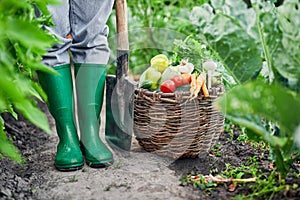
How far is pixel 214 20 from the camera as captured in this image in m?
2.81

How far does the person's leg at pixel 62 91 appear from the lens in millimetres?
2307

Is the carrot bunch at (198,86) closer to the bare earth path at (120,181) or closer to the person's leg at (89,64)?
the bare earth path at (120,181)

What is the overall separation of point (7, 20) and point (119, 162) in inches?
41.6

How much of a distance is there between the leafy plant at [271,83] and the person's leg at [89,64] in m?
0.66

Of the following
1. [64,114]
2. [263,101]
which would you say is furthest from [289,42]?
[64,114]

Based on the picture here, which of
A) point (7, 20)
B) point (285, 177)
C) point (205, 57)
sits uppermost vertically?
point (7, 20)

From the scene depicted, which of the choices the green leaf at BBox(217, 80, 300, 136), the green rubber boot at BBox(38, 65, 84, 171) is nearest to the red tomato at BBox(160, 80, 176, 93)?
the green rubber boot at BBox(38, 65, 84, 171)

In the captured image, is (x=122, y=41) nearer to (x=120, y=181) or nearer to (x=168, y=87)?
(x=168, y=87)

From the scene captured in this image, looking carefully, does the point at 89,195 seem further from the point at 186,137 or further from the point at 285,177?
the point at 285,177

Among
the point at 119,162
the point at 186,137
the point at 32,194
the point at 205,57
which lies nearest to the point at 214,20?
the point at 205,57

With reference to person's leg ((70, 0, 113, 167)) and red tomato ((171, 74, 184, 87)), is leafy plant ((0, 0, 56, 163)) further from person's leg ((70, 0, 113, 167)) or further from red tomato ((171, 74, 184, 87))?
red tomato ((171, 74, 184, 87))

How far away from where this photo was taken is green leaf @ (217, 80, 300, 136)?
1647 mm

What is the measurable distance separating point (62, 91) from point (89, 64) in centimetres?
20

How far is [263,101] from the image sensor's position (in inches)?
66.5
